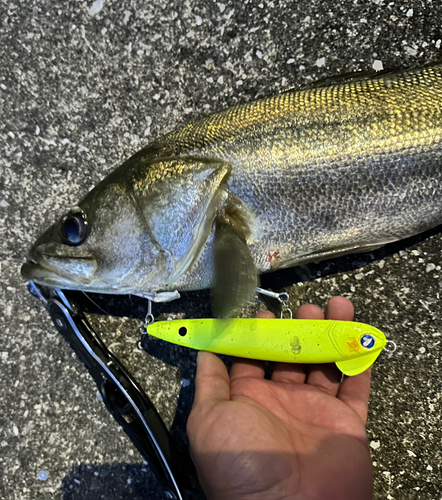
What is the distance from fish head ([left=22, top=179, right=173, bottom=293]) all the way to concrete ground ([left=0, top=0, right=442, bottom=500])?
45 centimetres

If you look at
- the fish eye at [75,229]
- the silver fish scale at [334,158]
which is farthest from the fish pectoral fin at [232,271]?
the fish eye at [75,229]

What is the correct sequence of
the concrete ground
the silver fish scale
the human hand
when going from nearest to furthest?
the human hand, the silver fish scale, the concrete ground

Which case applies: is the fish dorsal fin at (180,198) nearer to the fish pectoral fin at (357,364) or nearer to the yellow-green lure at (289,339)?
the yellow-green lure at (289,339)

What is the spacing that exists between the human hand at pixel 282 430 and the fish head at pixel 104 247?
1.62 ft

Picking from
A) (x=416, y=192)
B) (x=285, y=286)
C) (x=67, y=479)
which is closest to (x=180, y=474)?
(x=67, y=479)

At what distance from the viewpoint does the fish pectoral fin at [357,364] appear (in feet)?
4.61

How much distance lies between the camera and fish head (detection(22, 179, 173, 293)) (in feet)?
4.51

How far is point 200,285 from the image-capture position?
60.1 inches

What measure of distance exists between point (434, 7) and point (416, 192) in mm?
992

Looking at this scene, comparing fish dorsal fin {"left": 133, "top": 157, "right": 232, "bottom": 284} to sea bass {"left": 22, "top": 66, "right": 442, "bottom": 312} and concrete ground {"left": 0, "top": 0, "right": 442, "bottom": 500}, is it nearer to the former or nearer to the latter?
sea bass {"left": 22, "top": 66, "right": 442, "bottom": 312}

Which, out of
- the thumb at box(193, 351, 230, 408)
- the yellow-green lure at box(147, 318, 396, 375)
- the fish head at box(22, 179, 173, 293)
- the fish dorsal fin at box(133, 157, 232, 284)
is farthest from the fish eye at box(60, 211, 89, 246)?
the thumb at box(193, 351, 230, 408)

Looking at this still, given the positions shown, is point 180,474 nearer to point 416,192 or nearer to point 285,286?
point 285,286

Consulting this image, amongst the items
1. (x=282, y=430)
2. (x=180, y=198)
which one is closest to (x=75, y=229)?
(x=180, y=198)

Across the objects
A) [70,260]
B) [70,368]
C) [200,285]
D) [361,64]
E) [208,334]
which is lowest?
[70,368]
